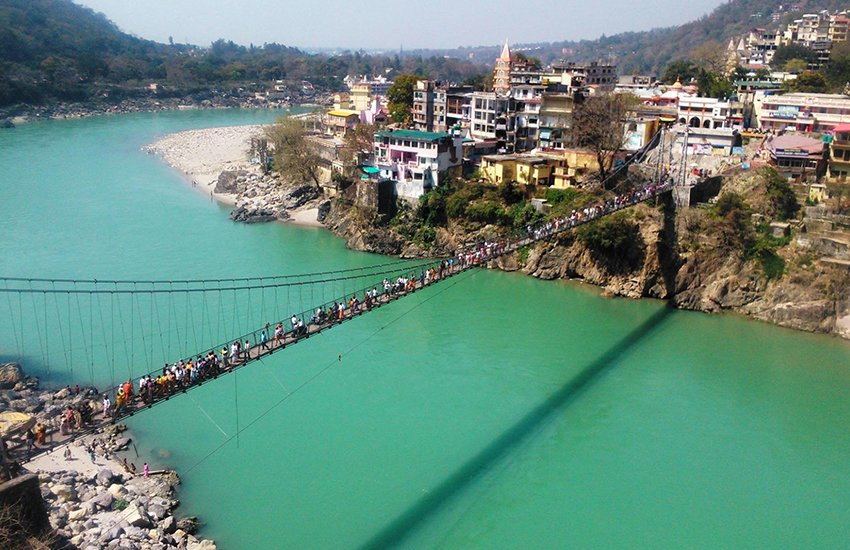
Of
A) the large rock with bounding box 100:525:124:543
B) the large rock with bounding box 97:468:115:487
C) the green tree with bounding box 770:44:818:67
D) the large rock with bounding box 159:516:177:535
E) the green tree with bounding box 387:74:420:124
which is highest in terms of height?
the green tree with bounding box 770:44:818:67

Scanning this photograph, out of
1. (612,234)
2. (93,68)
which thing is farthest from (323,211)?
(93,68)

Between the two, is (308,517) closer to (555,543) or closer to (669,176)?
(555,543)

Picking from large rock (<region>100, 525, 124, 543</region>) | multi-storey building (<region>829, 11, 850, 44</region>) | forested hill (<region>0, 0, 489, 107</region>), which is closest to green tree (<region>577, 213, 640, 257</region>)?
large rock (<region>100, 525, 124, 543</region>)

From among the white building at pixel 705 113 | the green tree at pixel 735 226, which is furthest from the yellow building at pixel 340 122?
the green tree at pixel 735 226

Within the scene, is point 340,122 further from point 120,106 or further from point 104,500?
point 120,106

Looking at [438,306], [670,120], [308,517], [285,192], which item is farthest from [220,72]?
[308,517]

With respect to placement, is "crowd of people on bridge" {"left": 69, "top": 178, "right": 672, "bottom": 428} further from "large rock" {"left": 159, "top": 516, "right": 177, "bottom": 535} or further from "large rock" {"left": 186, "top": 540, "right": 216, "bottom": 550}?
"large rock" {"left": 186, "top": 540, "right": 216, "bottom": 550}
